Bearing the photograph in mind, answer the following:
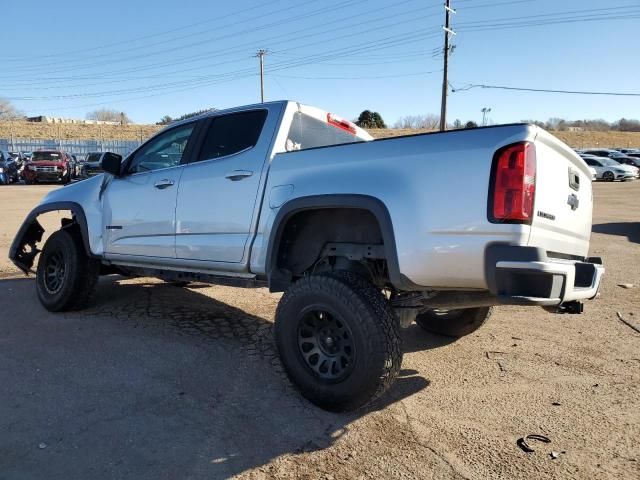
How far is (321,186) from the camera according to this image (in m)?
3.43

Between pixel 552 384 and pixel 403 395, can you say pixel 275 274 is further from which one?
pixel 552 384

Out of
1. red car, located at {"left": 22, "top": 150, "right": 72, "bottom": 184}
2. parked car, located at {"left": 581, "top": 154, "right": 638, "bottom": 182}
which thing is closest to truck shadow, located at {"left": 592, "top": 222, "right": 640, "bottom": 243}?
parked car, located at {"left": 581, "top": 154, "right": 638, "bottom": 182}

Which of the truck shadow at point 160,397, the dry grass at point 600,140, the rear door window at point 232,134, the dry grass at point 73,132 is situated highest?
the dry grass at point 600,140

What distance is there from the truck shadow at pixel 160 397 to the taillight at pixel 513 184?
1584mm

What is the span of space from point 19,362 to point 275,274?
2212 millimetres

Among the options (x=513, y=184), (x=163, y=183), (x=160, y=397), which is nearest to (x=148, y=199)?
(x=163, y=183)

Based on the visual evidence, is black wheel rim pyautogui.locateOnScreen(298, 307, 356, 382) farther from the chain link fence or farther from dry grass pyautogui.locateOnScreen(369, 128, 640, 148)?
dry grass pyautogui.locateOnScreen(369, 128, 640, 148)

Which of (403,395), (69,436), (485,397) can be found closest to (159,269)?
(69,436)

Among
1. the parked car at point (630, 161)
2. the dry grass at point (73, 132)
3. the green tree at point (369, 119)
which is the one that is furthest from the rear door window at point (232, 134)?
the green tree at point (369, 119)

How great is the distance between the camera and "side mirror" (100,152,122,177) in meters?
5.07

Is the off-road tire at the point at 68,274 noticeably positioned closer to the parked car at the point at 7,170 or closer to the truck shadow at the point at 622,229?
the truck shadow at the point at 622,229

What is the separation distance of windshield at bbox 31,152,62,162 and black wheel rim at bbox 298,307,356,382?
28.2 m

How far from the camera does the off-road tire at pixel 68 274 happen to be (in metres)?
5.32

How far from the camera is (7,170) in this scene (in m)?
26.6
